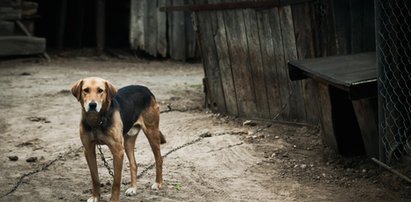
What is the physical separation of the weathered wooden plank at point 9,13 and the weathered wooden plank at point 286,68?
7.64 metres

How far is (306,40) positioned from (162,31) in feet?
24.7

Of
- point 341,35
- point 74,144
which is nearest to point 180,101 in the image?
point 74,144

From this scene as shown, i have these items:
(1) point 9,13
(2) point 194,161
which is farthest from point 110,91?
(1) point 9,13

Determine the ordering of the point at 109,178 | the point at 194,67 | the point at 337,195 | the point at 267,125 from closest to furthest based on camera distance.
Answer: the point at 337,195, the point at 109,178, the point at 267,125, the point at 194,67

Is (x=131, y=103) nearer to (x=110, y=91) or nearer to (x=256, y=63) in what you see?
(x=110, y=91)

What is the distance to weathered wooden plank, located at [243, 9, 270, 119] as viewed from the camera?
8.48 metres

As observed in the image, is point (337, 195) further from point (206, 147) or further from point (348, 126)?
point (206, 147)

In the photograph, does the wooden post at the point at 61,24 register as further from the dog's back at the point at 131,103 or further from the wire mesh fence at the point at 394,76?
the wire mesh fence at the point at 394,76

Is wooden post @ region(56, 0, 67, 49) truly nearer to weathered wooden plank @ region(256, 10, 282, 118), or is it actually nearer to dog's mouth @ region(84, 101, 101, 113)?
weathered wooden plank @ region(256, 10, 282, 118)

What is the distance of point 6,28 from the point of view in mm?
13922

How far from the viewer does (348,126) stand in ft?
22.5

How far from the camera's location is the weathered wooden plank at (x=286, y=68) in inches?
311

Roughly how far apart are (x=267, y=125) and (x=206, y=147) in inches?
48.7

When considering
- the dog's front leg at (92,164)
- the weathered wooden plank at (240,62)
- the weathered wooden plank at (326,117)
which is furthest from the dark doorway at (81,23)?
the dog's front leg at (92,164)
